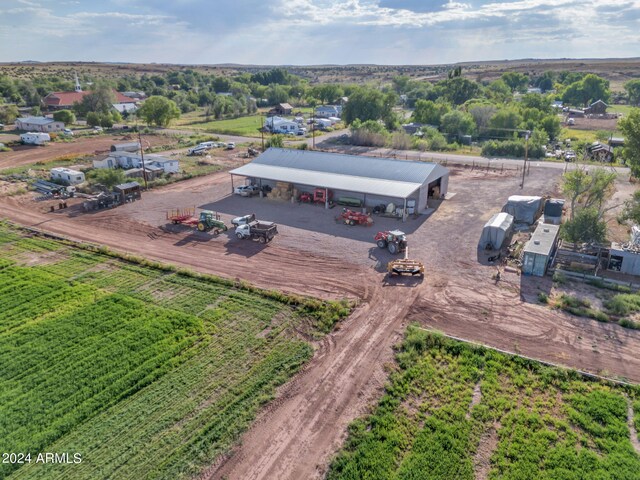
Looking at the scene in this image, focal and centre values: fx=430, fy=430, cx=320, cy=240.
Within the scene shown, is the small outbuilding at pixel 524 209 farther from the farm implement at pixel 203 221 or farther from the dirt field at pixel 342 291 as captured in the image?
the farm implement at pixel 203 221

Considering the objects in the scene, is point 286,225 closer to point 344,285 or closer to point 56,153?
point 344,285

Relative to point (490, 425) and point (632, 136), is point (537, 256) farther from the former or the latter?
point (632, 136)

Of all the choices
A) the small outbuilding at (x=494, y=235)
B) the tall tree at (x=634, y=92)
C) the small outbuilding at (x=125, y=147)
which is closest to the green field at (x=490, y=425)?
the small outbuilding at (x=494, y=235)

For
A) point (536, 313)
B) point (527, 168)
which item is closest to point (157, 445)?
point (536, 313)

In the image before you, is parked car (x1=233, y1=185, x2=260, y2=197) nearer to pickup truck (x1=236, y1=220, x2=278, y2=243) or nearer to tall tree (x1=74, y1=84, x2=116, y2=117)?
pickup truck (x1=236, y1=220, x2=278, y2=243)

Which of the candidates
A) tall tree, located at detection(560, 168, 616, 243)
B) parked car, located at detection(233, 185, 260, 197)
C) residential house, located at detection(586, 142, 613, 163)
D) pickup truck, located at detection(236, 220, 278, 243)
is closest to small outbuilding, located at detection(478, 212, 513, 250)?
tall tree, located at detection(560, 168, 616, 243)

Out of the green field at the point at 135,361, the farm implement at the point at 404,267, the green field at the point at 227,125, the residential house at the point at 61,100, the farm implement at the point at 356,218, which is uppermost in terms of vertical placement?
the residential house at the point at 61,100
